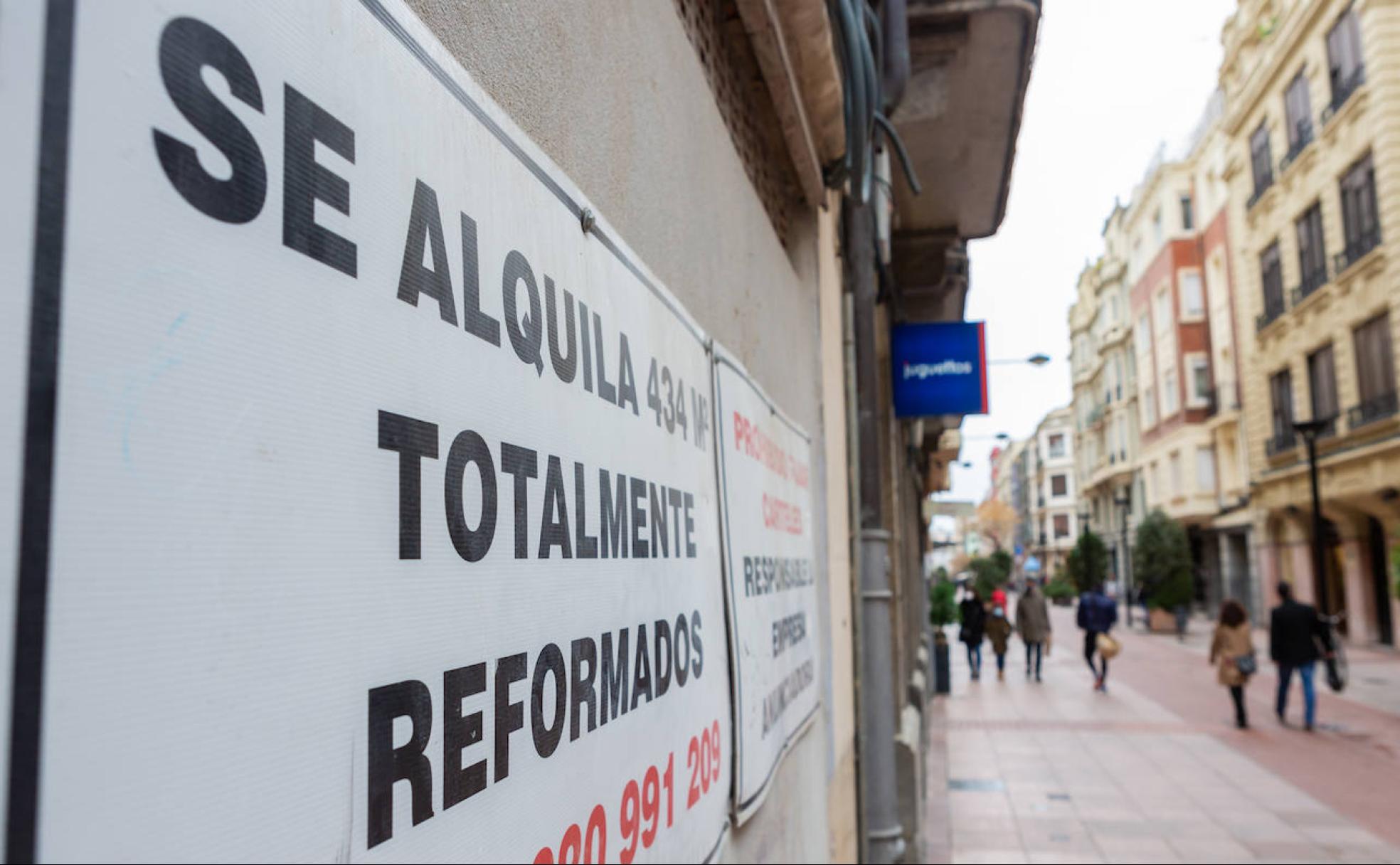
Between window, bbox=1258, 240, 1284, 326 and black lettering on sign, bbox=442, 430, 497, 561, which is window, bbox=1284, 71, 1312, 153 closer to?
window, bbox=1258, 240, 1284, 326

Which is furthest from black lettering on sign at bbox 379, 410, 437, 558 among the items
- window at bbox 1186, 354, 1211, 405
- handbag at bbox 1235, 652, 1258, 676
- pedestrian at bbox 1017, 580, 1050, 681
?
window at bbox 1186, 354, 1211, 405

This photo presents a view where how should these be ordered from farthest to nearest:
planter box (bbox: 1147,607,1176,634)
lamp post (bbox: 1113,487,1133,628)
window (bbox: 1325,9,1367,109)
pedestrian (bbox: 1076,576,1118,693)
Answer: lamp post (bbox: 1113,487,1133,628)
planter box (bbox: 1147,607,1176,634)
window (bbox: 1325,9,1367,109)
pedestrian (bbox: 1076,576,1118,693)

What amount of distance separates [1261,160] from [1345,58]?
568 centimetres

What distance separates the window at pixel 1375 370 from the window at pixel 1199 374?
17167 mm

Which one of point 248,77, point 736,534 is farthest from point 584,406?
point 736,534

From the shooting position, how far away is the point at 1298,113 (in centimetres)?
2533

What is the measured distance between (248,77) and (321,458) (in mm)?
282

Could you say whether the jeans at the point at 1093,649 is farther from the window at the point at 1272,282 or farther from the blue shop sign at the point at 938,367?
the window at the point at 1272,282

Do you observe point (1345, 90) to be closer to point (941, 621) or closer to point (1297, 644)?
point (941, 621)

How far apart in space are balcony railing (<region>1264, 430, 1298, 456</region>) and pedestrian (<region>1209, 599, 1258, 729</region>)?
16263mm

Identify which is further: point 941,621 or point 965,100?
point 941,621

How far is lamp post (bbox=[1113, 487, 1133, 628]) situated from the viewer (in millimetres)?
36013

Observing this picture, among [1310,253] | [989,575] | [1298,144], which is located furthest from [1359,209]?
[989,575]

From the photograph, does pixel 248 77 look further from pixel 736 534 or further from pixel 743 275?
pixel 743 275
